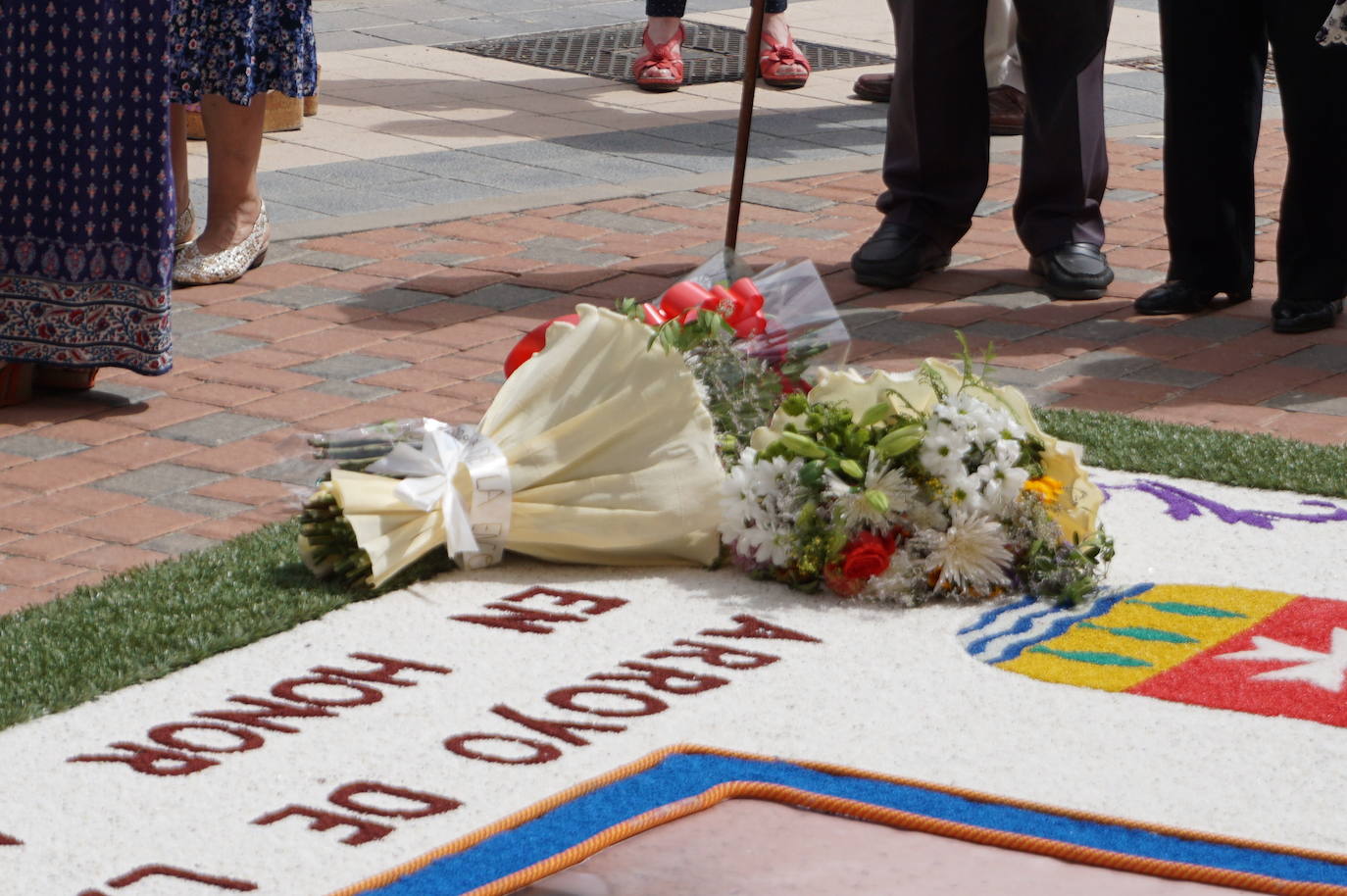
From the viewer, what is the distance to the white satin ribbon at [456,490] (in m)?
3.33

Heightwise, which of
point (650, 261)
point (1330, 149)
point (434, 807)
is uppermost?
point (1330, 149)

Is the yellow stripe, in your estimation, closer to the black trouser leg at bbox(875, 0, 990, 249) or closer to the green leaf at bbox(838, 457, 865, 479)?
the green leaf at bbox(838, 457, 865, 479)

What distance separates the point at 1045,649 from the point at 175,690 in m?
1.31

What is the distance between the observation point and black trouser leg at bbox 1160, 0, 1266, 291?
4941 millimetres

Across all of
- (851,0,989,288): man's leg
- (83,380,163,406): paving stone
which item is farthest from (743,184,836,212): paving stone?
(83,380,163,406): paving stone

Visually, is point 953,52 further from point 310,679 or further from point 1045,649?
point 310,679

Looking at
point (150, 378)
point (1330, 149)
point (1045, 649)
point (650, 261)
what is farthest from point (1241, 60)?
point (150, 378)

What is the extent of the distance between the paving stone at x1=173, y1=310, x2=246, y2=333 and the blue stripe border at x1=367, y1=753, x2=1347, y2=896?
2666 millimetres

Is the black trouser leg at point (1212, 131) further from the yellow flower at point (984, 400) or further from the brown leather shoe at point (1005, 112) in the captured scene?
the brown leather shoe at point (1005, 112)

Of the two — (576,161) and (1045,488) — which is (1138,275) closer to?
(576,161)

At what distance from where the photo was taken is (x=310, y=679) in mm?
2889

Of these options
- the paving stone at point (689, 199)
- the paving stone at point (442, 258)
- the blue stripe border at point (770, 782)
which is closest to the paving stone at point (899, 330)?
the paving stone at point (442, 258)

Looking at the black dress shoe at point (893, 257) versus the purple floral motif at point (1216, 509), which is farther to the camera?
the black dress shoe at point (893, 257)

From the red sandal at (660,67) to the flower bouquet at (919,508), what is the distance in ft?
16.3
